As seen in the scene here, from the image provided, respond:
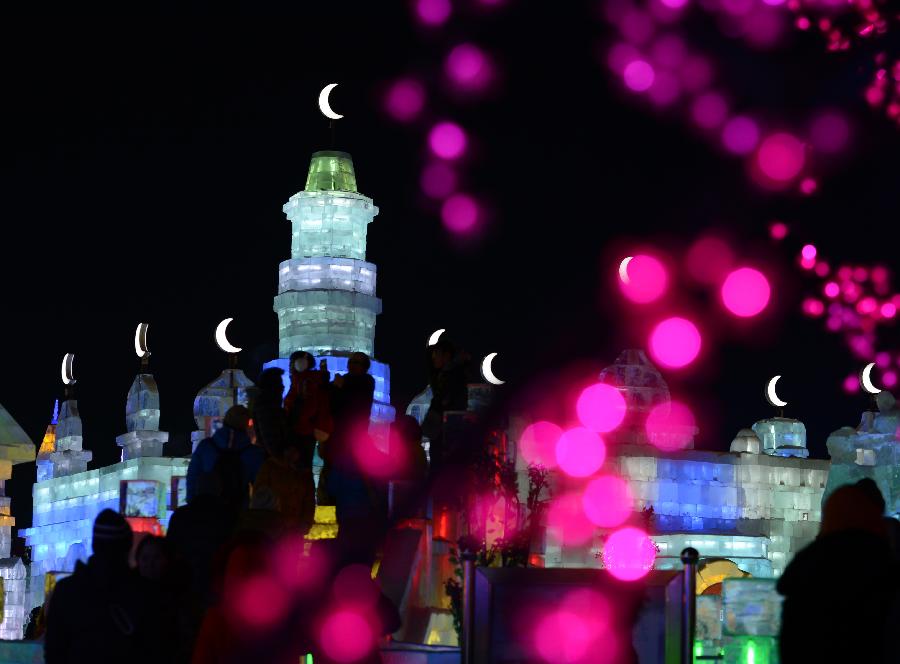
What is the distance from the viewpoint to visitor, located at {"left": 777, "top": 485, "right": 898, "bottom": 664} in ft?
29.8

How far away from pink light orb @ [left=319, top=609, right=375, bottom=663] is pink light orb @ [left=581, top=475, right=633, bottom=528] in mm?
31442

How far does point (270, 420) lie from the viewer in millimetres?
17531

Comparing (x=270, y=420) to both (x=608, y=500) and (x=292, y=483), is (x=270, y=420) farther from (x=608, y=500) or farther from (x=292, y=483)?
(x=608, y=500)

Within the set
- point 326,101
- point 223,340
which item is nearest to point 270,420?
point 223,340

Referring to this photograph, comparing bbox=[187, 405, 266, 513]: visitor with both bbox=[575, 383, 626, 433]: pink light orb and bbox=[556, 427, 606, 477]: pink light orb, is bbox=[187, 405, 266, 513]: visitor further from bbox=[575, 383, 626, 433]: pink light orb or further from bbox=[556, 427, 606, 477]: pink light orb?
bbox=[575, 383, 626, 433]: pink light orb

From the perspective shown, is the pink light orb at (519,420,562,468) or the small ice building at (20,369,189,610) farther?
the small ice building at (20,369,189,610)

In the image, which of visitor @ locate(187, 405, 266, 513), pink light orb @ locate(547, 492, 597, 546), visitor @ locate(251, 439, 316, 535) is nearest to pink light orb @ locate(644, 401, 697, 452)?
pink light orb @ locate(547, 492, 597, 546)

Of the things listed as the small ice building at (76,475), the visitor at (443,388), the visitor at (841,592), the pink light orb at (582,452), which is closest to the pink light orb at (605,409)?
the pink light orb at (582,452)

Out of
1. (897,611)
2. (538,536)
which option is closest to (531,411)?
(538,536)

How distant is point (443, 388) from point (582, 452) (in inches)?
1074

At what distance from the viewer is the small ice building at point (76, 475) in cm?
4844

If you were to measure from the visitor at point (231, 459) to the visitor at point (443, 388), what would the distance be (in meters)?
2.93

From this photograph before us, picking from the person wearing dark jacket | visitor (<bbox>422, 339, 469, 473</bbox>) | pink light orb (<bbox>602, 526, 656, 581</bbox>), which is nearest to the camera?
the person wearing dark jacket

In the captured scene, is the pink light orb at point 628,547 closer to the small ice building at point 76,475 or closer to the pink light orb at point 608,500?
the pink light orb at point 608,500
